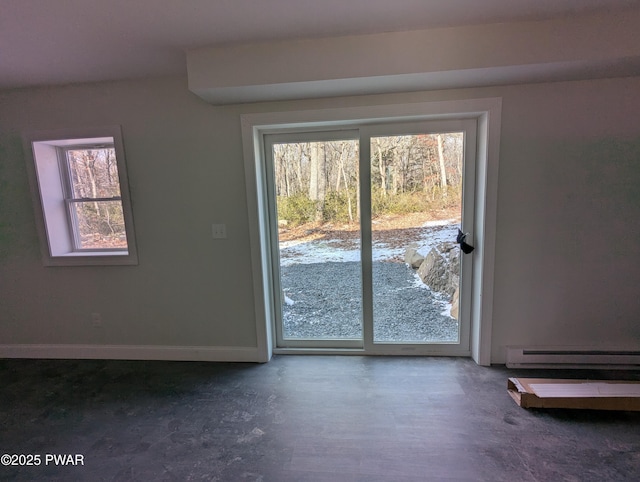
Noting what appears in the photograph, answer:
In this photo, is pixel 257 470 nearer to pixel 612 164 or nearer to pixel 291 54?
pixel 291 54

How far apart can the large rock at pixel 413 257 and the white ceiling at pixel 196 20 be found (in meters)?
1.46

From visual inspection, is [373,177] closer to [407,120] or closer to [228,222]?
[407,120]

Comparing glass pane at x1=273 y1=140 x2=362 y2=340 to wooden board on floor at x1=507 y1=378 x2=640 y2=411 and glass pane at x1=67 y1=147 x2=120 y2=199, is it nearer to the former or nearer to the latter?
wooden board on floor at x1=507 y1=378 x2=640 y2=411

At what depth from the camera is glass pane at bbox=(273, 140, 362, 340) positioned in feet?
7.68

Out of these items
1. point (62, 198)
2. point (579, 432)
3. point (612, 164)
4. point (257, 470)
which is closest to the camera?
point (257, 470)

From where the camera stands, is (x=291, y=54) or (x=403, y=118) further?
(x=403, y=118)

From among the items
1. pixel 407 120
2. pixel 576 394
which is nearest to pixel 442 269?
pixel 576 394

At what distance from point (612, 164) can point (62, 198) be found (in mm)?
4272

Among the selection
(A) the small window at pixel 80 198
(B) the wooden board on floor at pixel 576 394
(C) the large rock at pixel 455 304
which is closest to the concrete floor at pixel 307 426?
(B) the wooden board on floor at pixel 576 394

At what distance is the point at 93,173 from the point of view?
2500 millimetres

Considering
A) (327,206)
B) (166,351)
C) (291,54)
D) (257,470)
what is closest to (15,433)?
(166,351)

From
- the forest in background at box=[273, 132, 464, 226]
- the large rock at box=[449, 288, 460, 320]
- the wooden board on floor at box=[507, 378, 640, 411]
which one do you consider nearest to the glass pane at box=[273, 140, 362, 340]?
the forest in background at box=[273, 132, 464, 226]

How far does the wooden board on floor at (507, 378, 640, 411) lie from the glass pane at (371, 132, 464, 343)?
0.62 m

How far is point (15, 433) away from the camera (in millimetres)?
1769
